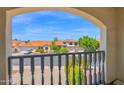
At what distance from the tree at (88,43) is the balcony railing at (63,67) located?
0.36 metres

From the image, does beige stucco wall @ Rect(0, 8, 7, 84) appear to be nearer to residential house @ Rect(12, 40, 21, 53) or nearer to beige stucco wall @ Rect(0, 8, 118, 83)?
residential house @ Rect(12, 40, 21, 53)

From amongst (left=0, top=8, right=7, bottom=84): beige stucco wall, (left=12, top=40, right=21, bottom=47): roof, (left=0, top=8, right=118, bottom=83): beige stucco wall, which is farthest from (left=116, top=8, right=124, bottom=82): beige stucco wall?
(left=0, top=8, right=7, bottom=84): beige stucco wall

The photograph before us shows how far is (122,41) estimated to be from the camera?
418cm

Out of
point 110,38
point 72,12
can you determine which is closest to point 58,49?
point 72,12

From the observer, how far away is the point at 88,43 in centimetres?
470

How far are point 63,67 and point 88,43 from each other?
1.22 m

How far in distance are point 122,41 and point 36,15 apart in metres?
1.73

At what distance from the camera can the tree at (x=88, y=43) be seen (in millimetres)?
4488

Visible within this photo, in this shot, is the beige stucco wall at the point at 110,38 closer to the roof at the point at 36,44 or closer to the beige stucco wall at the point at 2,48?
the roof at the point at 36,44

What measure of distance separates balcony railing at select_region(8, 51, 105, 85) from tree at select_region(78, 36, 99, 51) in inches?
14.1

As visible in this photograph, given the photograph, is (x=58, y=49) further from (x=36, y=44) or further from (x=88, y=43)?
(x=88, y=43)

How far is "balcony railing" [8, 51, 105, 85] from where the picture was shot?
3129mm
